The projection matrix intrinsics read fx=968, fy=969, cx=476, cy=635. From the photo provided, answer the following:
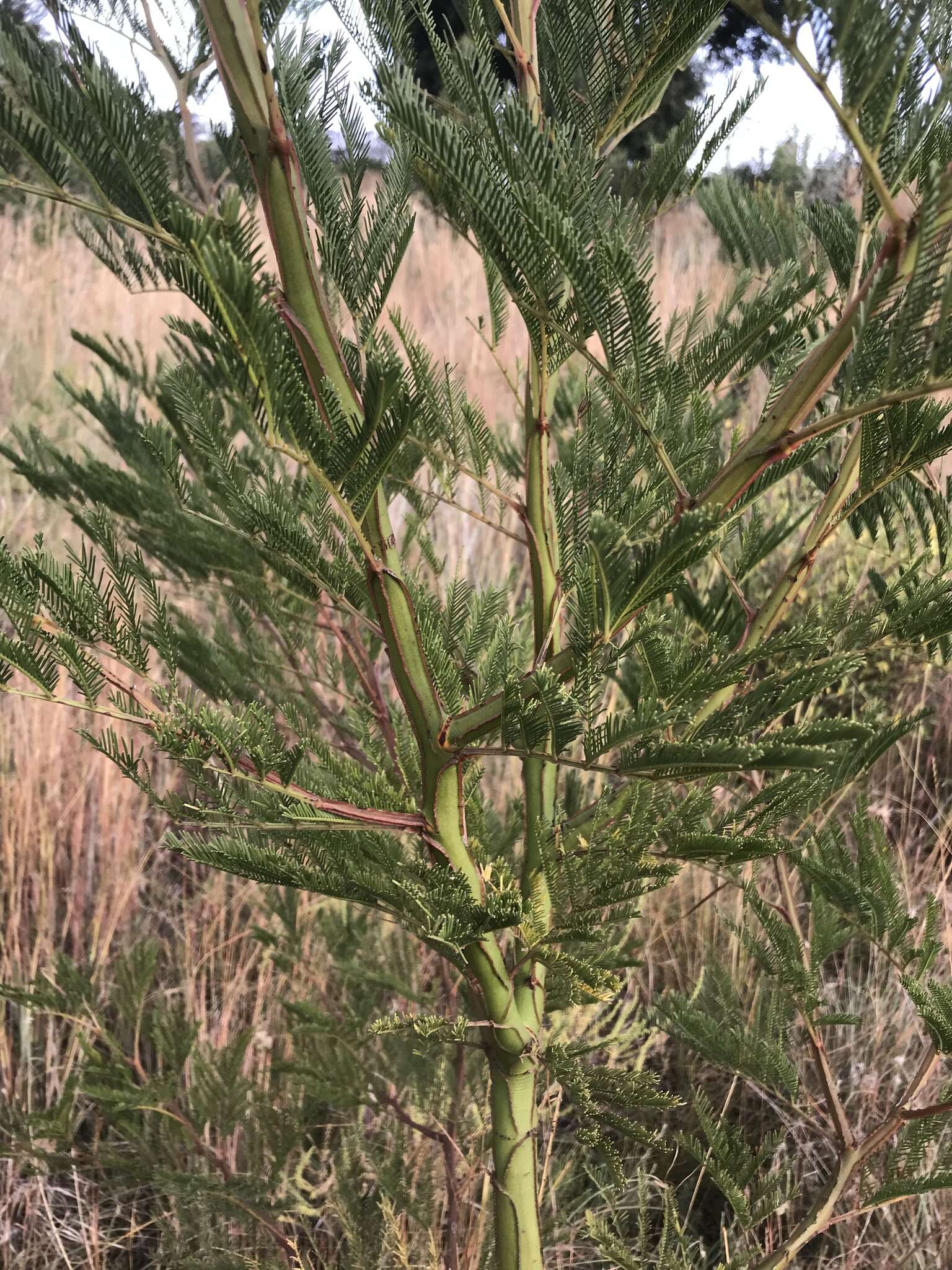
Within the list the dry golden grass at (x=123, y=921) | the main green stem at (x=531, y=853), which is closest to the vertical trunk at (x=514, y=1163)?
the main green stem at (x=531, y=853)

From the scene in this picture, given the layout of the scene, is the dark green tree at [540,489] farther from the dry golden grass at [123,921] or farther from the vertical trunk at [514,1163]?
the dry golden grass at [123,921]

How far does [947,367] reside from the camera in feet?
1.06

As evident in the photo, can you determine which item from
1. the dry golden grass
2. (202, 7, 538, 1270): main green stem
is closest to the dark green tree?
(202, 7, 538, 1270): main green stem

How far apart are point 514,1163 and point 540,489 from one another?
1.27ft

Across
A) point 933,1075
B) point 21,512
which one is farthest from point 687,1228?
point 21,512

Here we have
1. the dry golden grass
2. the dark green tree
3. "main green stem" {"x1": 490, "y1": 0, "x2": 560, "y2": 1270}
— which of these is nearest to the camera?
the dark green tree

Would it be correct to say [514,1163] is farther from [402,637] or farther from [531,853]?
[402,637]

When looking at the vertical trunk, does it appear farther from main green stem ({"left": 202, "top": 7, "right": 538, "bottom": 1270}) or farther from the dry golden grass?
the dry golden grass

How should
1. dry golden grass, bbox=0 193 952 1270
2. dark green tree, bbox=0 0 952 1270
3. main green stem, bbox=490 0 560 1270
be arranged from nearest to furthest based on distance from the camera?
1. dark green tree, bbox=0 0 952 1270
2. main green stem, bbox=490 0 560 1270
3. dry golden grass, bbox=0 193 952 1270

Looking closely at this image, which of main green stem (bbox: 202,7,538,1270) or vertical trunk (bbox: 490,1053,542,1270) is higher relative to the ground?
main green stem (bbox: 202,7,538,1270)

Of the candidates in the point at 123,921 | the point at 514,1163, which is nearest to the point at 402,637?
the point at 514,1163

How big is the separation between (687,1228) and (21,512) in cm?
194

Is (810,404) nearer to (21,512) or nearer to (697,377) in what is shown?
(697,377)

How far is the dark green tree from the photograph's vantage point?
13.5 inches
